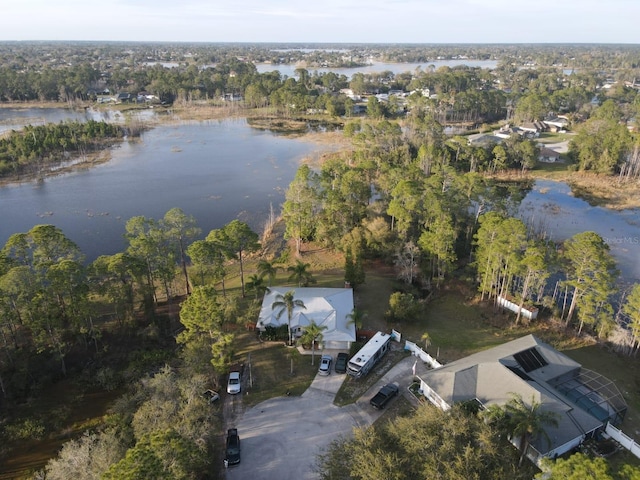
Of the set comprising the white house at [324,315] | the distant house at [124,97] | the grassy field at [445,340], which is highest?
the distant house at [124,97]

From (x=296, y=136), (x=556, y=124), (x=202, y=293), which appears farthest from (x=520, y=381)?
(x=556, y=124)

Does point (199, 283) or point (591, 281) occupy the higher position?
point (591, 281)

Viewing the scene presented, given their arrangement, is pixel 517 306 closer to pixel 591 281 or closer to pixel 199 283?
pixel 591 281

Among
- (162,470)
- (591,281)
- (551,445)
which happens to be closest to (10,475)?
(162,470)

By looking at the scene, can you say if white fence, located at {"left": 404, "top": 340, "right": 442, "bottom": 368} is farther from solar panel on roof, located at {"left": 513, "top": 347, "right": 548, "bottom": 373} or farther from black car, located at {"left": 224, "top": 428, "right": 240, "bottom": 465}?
black car, located at {"left": 224, "top": 428, "right": 240, "bottom": 465}

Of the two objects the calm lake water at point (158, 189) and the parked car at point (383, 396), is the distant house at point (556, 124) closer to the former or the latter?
the calm lake water at point (158, 189)

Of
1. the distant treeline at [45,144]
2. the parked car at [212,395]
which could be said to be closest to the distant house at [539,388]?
the parked car at [212,395]
